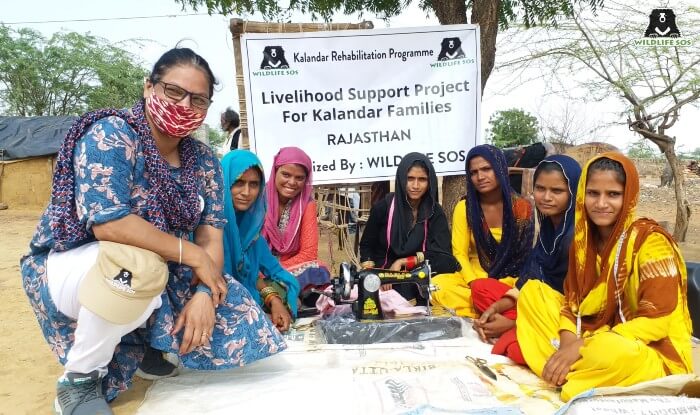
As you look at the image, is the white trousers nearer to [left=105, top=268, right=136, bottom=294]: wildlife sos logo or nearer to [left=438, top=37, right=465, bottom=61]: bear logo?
[left=105, top=268, right=136, bottom=294]: wildlife sos logo

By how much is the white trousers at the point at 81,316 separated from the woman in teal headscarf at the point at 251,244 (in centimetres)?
97

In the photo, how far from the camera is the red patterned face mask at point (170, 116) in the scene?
212 cm

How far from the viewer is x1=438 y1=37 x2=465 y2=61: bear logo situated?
425 centimetres

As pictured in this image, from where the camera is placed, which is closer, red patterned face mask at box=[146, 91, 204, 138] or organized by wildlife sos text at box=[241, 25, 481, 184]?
red patterned face mask at box=[146, 91, 204, 138]

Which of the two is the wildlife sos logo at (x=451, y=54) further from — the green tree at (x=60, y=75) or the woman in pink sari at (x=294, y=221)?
the green tree at (x=60, y=75)

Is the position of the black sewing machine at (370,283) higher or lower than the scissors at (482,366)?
higher

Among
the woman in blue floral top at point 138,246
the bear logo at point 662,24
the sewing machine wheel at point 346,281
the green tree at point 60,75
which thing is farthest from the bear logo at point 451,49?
the green tree at point 60,75

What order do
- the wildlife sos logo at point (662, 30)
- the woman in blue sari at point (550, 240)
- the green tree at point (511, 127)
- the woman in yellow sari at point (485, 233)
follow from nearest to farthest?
1. the woman in blue sari at point (550, 240)
2. the woman in yellow sari at point (485, 233)
3. the wildlife sos logo at point (662, 30)
4. the green tree at point (511, 127)

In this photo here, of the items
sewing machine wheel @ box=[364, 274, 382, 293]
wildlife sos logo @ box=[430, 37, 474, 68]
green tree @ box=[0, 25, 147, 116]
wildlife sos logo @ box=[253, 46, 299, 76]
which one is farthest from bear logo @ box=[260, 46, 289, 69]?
green tree @ box=[0, 25, 147, 116]

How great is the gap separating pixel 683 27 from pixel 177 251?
6.82 metres

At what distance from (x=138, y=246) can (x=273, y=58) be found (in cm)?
242

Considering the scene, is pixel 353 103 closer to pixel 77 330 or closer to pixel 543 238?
pixel 543 238

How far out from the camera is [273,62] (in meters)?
4.09

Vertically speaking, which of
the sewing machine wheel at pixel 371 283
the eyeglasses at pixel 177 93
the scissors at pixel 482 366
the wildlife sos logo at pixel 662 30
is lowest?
the scissors at pixel 482 366
